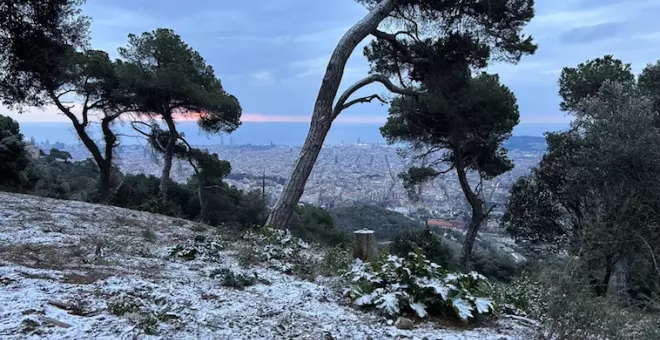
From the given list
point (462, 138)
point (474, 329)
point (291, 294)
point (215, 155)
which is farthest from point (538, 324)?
point (215, 155)

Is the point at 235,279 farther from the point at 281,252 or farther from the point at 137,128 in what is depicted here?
the point at 137,128

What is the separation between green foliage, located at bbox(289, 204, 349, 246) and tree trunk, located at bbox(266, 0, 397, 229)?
25.1ft

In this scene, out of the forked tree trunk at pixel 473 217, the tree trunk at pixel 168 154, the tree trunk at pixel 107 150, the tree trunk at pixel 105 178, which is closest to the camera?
the forked tree trunk at pixel 473 217

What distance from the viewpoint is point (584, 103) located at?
34.5 feet

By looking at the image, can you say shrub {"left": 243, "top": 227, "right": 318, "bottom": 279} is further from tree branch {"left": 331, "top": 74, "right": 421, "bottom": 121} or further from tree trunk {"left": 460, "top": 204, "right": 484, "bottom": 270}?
tree trunk {"left": 460, "top": 204, "right": 484, "bottom": 270}

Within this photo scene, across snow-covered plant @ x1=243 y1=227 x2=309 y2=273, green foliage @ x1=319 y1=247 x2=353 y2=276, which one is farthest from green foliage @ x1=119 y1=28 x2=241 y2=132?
green foliage @ x1=319 y1=247 x2=353 y2=276

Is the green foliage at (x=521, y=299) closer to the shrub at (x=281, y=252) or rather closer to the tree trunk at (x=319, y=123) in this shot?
the shrub at (x=281, y=252)

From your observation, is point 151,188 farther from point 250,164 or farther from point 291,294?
point 291,294

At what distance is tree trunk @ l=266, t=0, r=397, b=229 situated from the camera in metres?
7.18

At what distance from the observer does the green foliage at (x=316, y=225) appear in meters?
15.2

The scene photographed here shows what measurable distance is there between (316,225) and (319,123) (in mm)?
10043

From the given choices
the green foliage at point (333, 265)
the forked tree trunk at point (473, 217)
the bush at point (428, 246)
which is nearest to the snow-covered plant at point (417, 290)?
the green foliage at point (333, 265)

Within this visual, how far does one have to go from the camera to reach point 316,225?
1702cm

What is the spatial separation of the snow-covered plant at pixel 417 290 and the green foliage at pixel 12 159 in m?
12.2
